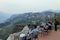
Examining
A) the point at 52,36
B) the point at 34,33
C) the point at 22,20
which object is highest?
the point at 22,20

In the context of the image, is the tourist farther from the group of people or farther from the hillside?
the hillside

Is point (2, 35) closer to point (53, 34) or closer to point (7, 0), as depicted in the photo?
point (7, 0)

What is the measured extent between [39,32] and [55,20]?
363 millimetres

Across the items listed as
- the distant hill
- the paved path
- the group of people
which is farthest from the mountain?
the paved path

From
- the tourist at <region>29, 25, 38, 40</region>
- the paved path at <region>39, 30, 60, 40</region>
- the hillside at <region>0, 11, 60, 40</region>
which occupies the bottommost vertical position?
the paved path at <region>39, 30, 60, 40</region>

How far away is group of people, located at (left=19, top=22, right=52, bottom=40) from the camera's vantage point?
95.2 inches

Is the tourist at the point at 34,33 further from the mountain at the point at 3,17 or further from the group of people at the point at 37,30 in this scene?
the mountain at the point at 3,17

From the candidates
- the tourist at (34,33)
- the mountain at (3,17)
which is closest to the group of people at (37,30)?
the tourist at (34,33)

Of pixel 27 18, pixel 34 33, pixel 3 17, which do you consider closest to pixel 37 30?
pixel 34 33

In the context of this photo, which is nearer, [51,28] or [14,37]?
[14,37]

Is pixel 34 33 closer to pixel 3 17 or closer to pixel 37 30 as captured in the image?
pixel 37 30

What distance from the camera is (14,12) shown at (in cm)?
259

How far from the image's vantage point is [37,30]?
2492mm

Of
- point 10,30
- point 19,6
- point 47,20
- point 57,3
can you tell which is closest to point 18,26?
point 10,30
